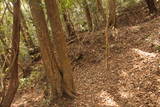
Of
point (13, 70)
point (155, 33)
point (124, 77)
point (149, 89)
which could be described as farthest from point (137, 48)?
point (13, 70)

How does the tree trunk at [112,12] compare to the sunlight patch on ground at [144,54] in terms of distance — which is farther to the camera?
the tree trunk at [112,12]

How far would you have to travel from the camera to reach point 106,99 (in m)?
6.95

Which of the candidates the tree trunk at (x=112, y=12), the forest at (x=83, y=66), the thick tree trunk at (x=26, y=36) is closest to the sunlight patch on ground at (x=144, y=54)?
the forest at (x=83, y=66)

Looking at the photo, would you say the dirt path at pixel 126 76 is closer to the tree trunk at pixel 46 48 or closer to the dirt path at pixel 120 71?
the dirt path at pixel 120 71

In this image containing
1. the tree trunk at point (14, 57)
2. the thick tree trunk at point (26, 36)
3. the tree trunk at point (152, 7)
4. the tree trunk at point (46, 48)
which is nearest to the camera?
the tree trunk at point (14, 57)

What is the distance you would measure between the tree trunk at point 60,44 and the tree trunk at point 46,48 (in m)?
0.17

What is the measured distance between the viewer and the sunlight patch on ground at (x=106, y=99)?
6.59 m

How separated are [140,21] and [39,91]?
21.1 ft

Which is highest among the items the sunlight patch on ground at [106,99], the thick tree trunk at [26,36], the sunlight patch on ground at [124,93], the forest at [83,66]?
the thick tree trunk at [26,36]

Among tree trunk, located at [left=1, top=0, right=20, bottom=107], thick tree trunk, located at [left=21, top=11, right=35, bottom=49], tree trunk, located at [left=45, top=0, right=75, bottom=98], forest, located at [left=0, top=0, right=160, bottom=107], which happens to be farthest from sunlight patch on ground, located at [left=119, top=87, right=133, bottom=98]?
thick tree trunk, located at [left=21, top=11, right=35, bottom=49]

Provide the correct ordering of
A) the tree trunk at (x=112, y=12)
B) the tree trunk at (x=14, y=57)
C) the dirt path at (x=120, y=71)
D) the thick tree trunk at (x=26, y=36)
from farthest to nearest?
the thick tree trunk at (x=26, y=36) < the tree trunk at (x=112, y=12) < the dirt path at (x=120, y=71) < the tree trunk at (x=14, y=57)

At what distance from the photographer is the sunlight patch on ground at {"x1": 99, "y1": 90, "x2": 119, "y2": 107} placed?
659 centimetres

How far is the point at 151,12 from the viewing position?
1295cm

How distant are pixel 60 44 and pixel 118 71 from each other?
2.21 m
